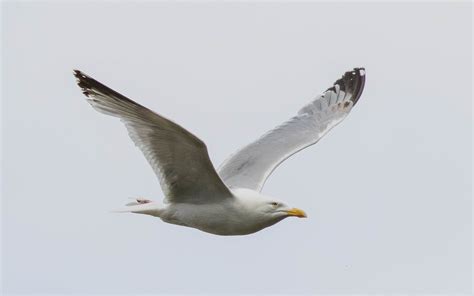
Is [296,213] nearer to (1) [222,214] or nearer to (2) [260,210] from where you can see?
(2) [260,210]

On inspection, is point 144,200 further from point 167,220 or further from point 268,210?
point 268,210

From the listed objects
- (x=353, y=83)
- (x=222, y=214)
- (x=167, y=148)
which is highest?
(x=353, y=83)

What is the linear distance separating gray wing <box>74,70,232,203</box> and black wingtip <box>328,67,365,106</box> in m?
2.68

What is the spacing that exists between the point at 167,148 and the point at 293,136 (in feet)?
6.41

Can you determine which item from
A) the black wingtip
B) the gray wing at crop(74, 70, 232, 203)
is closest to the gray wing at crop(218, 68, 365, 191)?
the black wingtip

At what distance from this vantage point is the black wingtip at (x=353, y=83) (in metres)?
9.05

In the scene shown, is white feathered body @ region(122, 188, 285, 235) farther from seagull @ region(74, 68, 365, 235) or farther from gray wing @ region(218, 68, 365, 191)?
gray wing @ region(218, 68, 365, 191)

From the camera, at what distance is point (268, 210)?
6688mm

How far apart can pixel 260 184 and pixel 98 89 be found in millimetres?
1673

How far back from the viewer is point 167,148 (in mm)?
6438

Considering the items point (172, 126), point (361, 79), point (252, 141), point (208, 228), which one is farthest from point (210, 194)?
point (361, 79)

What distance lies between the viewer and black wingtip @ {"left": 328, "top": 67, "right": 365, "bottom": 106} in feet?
29.7

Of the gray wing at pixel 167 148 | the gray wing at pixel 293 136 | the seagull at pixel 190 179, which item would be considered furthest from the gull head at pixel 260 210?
the gray wing at pixel 293 136

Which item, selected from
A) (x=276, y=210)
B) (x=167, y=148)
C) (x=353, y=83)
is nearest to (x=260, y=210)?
(x=276, y=210)
